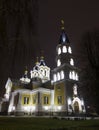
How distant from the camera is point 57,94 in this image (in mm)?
48250

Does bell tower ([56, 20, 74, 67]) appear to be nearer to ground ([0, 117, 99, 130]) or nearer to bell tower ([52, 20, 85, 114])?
bell tower ([52, 20, 85, 114])

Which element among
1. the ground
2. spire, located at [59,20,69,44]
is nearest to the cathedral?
spire, located at [59,20,69,44]

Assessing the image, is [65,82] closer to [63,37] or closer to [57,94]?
[57,94]

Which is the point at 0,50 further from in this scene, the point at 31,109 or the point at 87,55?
the point at 31,109

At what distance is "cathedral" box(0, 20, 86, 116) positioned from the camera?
45.1 metres

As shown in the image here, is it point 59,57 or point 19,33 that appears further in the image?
point 59,57

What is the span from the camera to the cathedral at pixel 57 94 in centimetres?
4512

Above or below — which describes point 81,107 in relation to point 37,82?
below

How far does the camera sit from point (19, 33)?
1148 centimetres

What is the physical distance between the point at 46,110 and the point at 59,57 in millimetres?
14647

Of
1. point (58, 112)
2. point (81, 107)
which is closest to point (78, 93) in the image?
point (81, 107)

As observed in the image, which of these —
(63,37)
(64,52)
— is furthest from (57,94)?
(63,37)

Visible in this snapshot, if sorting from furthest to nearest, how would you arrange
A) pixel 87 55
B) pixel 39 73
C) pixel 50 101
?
pixel 39 73 → pixel 50 101 → pixel 87 55

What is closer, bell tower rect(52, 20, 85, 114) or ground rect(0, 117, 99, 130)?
ground rect(0, 117, 99, 130)
